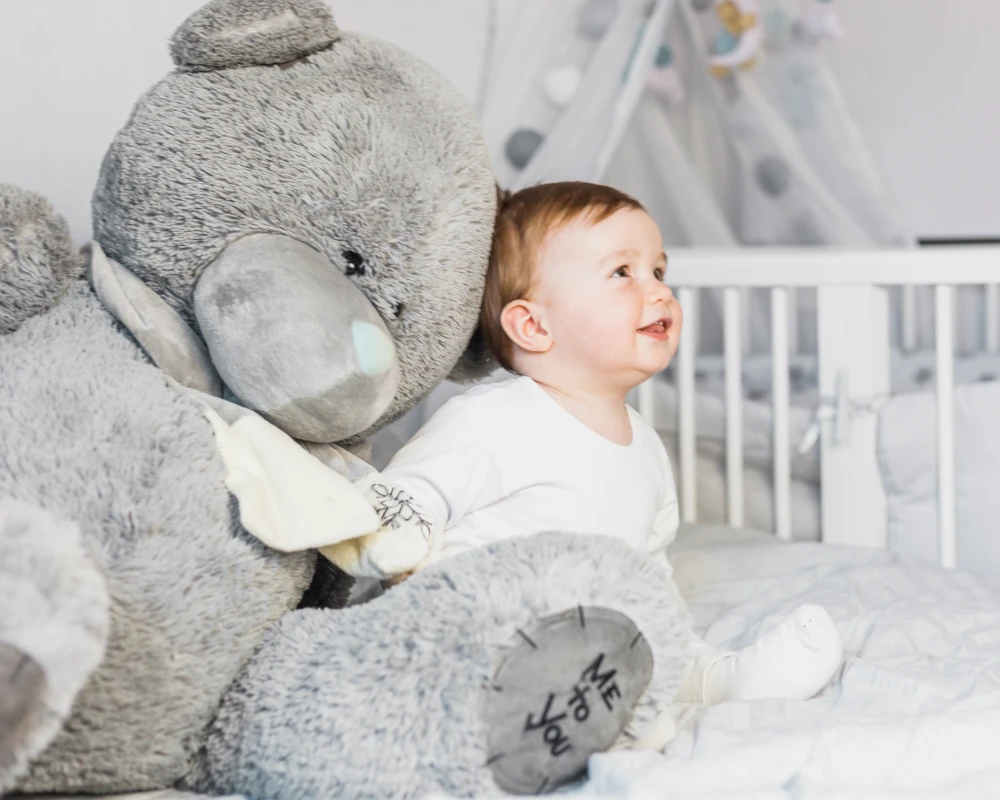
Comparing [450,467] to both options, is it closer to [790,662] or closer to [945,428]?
[790,662]

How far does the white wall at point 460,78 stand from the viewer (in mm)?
1230

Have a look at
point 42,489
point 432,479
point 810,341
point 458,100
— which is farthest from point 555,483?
point 810,341

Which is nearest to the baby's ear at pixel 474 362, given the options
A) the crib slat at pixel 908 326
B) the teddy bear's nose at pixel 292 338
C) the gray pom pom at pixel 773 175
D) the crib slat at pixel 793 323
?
the teddy bear's nose at pixel 292 338

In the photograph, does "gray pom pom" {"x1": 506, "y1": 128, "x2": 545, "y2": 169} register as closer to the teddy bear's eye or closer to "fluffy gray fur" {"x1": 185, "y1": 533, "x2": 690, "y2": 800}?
the teddy bear's eye

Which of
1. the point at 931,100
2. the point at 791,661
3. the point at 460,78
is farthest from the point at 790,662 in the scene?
the point at 931,100

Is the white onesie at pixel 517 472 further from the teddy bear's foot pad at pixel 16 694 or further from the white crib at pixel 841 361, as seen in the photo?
the white crib at pixel 841 361

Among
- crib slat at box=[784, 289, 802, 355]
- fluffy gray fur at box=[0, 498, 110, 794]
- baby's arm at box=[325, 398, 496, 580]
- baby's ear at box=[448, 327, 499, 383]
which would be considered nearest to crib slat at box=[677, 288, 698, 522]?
baby's ear at box=[448, 327, 499, 383]

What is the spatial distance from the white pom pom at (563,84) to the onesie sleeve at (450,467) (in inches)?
30.3

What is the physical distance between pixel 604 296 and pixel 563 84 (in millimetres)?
704

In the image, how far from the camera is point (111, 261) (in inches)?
35.6

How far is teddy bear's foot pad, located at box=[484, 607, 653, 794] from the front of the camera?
700 mm

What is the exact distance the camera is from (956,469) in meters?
1.54

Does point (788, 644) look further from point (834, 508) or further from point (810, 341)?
point (810, 341)

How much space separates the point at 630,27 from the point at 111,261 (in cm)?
104
